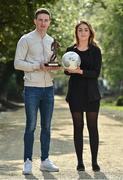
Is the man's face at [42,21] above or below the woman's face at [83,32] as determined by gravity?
above

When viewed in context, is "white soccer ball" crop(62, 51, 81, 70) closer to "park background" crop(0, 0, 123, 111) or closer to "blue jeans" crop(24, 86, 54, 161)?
"blue jeans" crop(24, 86, 54, 161)

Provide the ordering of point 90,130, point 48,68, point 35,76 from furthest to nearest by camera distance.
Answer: point 90,130, point 35,76, point 48,68

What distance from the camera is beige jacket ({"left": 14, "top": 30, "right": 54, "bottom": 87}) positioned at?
32.0 feet

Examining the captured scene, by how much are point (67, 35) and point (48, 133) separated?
96.9 feet

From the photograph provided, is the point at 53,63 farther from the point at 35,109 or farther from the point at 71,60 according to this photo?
the point at 35,109

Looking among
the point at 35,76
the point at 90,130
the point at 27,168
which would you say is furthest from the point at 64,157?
the point at 35,76

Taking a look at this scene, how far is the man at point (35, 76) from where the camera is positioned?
31.9 feet

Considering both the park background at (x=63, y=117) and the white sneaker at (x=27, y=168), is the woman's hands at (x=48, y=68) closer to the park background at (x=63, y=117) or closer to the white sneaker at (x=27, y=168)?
the park background at (x=63, y=117)

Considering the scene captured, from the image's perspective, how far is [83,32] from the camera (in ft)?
32.2

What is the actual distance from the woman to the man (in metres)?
0.35

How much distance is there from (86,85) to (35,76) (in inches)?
30.9

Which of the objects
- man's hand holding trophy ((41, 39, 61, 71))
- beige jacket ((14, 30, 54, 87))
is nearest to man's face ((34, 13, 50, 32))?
beige jacket ((14, 30, 54, 87))

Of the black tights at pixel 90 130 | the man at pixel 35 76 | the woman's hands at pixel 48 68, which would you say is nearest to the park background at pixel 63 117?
the black tights at pixel 90 130

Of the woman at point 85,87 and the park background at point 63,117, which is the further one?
the park background at point 63,117
